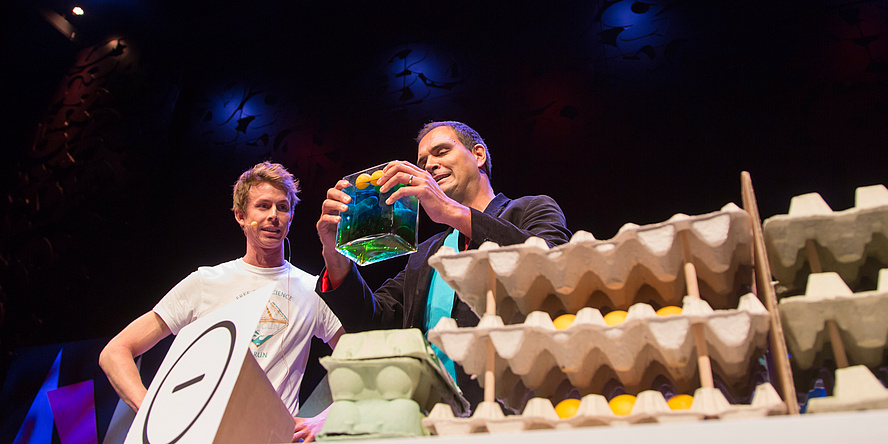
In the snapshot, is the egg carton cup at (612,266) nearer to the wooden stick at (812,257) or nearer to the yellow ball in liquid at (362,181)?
the wooden stick at (812,257)

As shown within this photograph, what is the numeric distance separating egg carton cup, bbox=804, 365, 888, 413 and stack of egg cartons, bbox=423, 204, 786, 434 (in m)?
0.07

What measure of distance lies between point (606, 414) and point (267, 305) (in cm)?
147

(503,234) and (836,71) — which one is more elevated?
(836,71)

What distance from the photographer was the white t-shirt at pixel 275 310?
1.86 meters

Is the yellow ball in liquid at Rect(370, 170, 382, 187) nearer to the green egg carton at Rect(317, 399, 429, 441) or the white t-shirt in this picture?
the green egg carton at Rect(317, 399, 429, 441)

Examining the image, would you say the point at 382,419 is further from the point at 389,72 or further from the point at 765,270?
the point at 389,72

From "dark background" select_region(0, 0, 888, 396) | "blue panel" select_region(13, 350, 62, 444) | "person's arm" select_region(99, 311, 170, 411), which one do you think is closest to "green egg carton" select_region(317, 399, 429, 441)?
"person's arm" select_region(99, 311, 170, 411)

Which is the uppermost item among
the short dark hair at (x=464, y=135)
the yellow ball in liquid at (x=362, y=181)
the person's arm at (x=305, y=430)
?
the short dark hair at (x=464, y=135)

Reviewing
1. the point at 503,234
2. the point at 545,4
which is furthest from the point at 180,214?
the point at 503,234

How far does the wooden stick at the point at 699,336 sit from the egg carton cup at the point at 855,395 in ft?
0.39

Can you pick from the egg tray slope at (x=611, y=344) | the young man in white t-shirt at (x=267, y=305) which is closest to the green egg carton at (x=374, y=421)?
the egg tray slope at (x=611, y=344)

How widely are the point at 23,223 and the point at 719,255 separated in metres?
3.54

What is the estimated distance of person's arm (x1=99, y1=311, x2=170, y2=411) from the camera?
1.88 m

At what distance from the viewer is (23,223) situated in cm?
315
